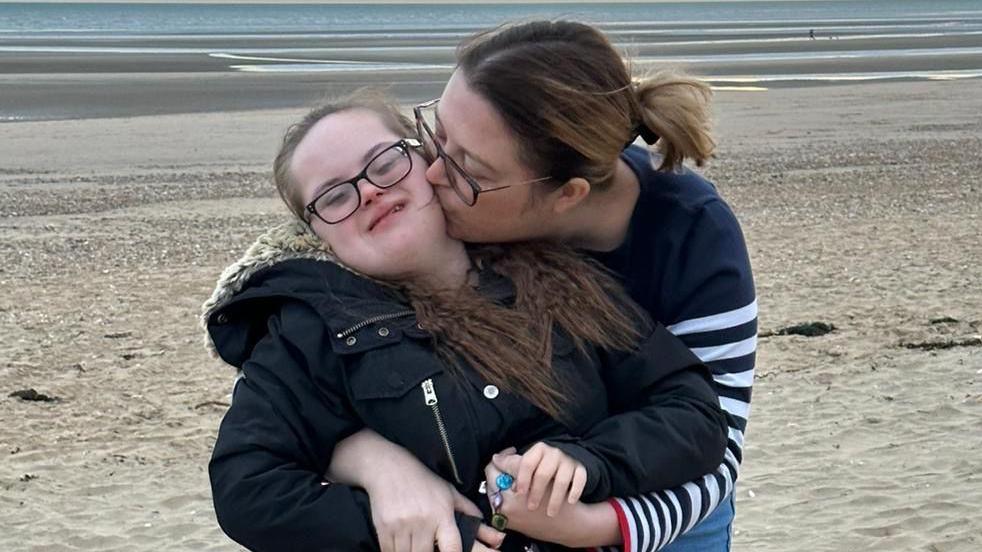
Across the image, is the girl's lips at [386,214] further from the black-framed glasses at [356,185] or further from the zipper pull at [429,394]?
the zipper pull at [429,394]

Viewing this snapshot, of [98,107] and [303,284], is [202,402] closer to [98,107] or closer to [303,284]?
[303,284]

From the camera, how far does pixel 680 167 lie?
8.97 feet

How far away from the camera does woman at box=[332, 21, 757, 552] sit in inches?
96.1

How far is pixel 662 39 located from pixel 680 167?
56.9 metres

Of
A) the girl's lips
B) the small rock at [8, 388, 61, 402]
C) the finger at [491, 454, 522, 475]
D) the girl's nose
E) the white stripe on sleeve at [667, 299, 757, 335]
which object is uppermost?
the girl's nose

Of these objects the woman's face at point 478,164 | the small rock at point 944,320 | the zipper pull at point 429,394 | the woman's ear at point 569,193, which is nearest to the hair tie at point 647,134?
the woman's ear at point 569,193

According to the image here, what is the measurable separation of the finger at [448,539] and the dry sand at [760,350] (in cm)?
346

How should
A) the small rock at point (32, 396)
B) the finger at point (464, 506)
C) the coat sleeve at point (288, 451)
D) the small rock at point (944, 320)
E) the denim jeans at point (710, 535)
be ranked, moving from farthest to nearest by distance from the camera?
the small rock at point (944, 320) → the small rock at point (32, 396) → the denim jeans at point (710, 535) → the finger at point (464, 506) → the coat sleeve at point (288, 451)

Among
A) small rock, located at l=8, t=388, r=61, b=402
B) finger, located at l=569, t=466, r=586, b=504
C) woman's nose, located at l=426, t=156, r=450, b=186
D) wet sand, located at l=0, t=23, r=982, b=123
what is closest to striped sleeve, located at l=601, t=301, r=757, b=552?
finger, located at l=569, t=466, r=586, b=504

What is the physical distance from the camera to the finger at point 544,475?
217 cm

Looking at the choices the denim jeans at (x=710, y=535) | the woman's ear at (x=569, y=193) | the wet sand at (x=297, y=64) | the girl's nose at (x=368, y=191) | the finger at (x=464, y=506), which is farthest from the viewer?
the wet sand at (x=297, y=64)

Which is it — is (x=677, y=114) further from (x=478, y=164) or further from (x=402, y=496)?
(x=402, y=496)

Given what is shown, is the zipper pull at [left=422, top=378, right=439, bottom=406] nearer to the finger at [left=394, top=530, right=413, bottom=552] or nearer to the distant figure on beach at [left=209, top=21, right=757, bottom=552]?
the distant figure on beach at [left=209, top=21, right=757, bottom=552]

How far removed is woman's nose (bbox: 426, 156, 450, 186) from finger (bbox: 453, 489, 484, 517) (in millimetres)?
604
